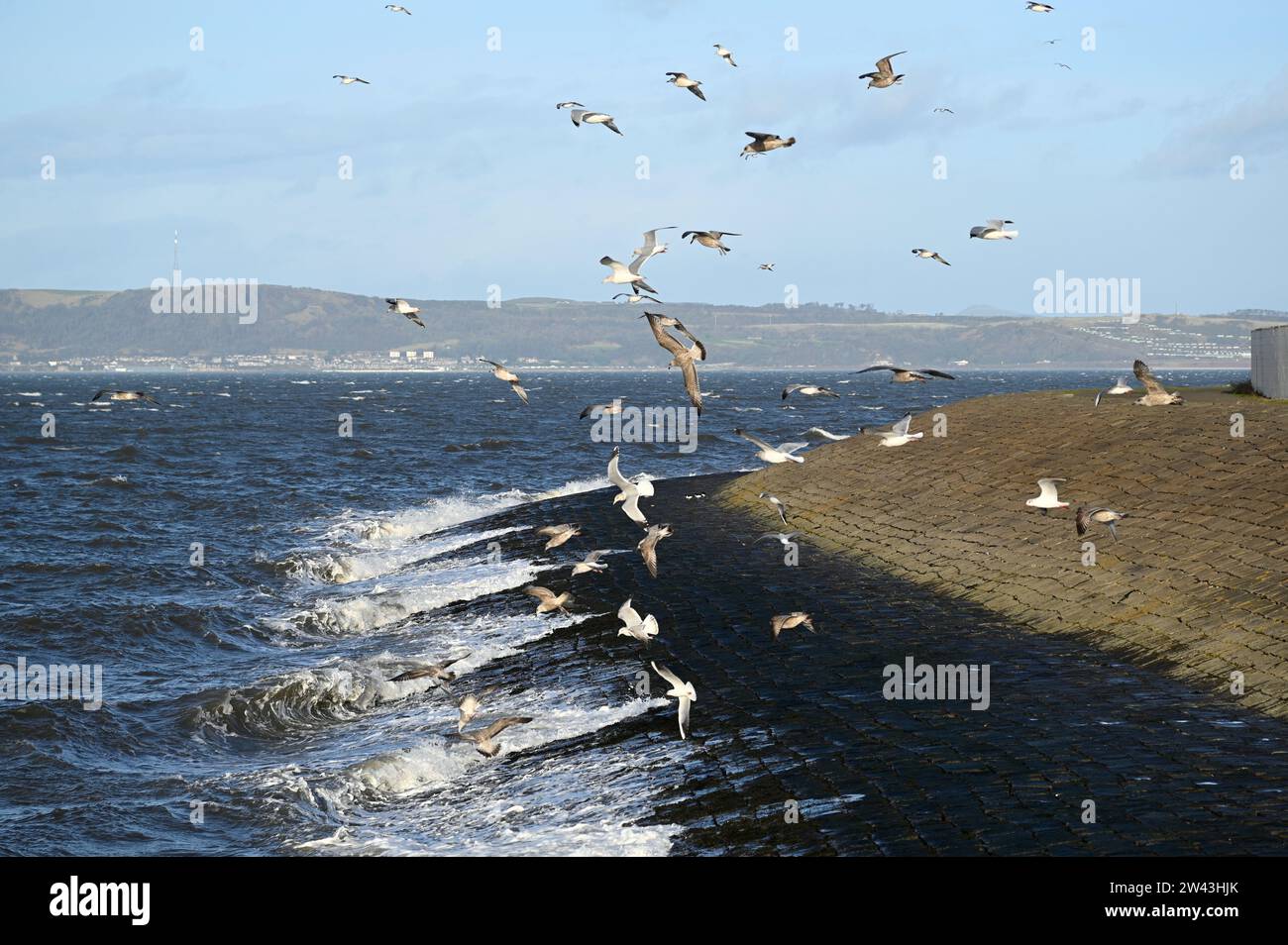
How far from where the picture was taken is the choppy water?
567 inches

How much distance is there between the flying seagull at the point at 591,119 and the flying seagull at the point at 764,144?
2.11 m

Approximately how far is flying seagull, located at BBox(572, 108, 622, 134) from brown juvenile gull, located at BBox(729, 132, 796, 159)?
2.11 m

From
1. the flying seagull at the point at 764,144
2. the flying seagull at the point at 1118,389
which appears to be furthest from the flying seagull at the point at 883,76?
the flying seagull at the point at 1118,389

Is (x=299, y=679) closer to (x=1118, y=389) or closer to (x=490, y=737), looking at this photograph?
(x=490, y=737)

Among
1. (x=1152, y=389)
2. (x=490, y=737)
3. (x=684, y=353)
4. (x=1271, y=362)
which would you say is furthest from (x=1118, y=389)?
(x=490, y=737)

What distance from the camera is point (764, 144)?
2073 centimetres

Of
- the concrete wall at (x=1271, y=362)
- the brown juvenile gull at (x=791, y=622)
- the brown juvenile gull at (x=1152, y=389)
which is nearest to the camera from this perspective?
the brown juvenile gull at (x=791, y=622)

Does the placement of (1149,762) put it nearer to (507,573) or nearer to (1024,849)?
(1024,849)

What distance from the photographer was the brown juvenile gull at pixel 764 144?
20484 mm

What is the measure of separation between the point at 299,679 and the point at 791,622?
8209 mm

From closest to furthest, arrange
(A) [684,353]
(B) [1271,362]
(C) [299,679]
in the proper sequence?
(A) [684,353] < (C) [299,679] < (B) [1271,362]

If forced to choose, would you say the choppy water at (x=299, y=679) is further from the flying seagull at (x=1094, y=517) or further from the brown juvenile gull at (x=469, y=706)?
the flying seagull at (x=1094, y=517)

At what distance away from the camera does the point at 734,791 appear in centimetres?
1297
